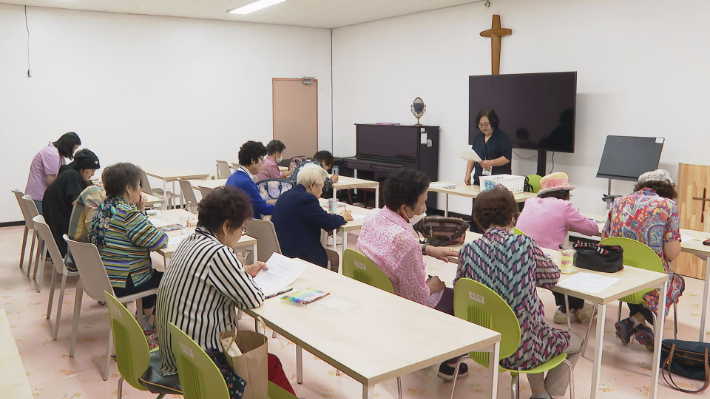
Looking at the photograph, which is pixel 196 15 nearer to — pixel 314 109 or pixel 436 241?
pixel 314 109

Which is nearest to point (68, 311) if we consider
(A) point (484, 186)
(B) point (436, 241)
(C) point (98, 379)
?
(C) point (98, 379)

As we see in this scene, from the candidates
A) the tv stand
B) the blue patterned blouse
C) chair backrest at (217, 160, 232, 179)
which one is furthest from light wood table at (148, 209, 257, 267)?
the tv stand

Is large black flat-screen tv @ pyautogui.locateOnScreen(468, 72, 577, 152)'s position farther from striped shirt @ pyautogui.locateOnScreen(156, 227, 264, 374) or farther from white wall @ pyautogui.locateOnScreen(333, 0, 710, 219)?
striped shirt @ pyautogui.locateOnScreen(156, 227, 264, 374)

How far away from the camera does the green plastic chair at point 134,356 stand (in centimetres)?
210

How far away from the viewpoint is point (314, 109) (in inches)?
397

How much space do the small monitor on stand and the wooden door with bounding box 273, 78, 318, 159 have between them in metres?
5.46

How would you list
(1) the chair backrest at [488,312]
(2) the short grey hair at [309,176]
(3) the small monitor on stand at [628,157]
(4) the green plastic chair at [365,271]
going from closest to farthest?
(1) the chair backrest at [488,312]
(4) the green plastic chair at [365,271]
(2) the short grey hair at [309,176]
(3) the small monitor on stand at [628,157]

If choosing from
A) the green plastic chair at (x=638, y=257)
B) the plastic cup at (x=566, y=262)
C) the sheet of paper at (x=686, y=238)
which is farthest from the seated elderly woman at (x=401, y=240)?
the sheet of paper at (x=686, y=238)

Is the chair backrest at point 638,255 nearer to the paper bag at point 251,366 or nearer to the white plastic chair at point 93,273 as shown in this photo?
the paper bag at point 251,366

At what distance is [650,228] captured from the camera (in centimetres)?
346

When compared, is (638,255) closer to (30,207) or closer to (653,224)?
(653,224)

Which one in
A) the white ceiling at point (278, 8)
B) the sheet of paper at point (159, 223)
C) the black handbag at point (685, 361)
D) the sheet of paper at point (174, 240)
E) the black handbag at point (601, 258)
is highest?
the white ceiling at point (278, 8)

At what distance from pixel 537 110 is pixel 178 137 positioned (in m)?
5.32

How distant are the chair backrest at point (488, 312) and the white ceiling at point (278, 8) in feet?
18.3
